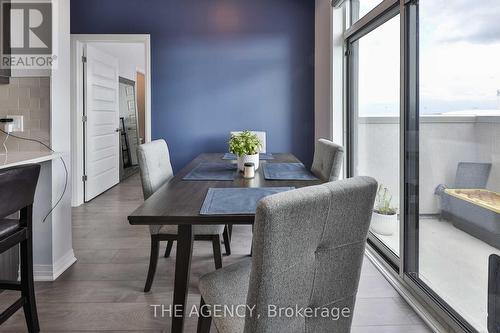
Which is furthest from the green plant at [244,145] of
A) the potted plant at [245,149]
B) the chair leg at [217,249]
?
the chair leg at [217,249]

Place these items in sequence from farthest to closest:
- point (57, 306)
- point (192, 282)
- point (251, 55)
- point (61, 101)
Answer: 1. point (251, 55)
2. point (61, 101)
3. point (192, 282)
4. point (57, 306)

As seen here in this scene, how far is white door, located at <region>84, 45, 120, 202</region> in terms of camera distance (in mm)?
4613

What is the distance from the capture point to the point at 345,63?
374 cm

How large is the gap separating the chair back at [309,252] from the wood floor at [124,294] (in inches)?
38.0

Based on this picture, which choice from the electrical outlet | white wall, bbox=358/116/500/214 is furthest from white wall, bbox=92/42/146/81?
white wall, bbox=358/116/500/214

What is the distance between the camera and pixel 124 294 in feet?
7.09

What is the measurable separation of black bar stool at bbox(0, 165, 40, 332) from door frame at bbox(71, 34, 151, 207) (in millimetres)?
2717

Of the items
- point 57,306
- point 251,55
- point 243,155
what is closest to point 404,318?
point 243,155

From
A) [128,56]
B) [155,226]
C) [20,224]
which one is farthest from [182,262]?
[128,56]

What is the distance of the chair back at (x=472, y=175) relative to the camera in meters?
1.56

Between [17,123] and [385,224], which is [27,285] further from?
[385,224]

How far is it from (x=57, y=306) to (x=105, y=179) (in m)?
3.44

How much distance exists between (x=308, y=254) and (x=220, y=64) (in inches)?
150

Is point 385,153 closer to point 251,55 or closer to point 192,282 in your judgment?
point 192,282
